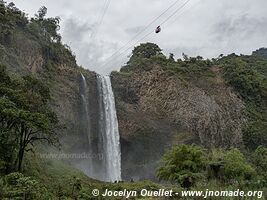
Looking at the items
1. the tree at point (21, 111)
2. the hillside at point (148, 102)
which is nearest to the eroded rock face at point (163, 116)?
the hillside at point (148, 102)

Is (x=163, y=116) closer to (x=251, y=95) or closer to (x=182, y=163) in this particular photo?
(x=251, y=95)

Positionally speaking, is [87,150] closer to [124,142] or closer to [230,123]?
[124,142]

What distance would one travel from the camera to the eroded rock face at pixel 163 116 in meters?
45.3

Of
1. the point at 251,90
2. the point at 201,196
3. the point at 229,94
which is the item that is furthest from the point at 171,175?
the point at 251,90

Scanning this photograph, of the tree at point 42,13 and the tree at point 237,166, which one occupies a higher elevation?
the tree at point 42,13

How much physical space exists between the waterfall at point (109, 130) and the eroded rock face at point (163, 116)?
99cm

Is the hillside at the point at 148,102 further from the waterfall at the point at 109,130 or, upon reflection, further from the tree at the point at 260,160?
the waterfall at the point at 109,130

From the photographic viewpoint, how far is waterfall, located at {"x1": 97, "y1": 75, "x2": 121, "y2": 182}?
42656 millimetres

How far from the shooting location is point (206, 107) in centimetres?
4734

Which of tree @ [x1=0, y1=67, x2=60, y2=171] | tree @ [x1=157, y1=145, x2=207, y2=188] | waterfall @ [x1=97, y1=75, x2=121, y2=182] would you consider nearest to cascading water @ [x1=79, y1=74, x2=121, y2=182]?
waterfall @ [x1=97, y1=75, x2=121, y2=182]

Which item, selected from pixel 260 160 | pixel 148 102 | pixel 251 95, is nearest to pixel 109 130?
pixel 148 102

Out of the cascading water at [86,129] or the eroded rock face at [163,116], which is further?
the eroded rock face at [163,116]

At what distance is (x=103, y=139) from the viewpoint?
1740 inches

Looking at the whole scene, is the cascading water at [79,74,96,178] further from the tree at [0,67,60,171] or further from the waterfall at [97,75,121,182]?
the tree at [0,67,60,171]
